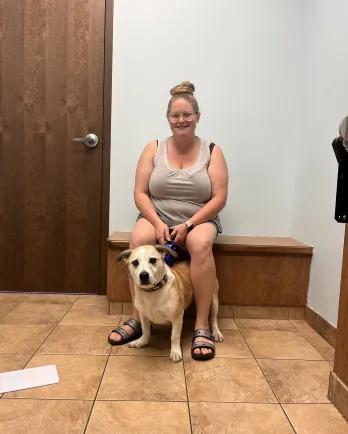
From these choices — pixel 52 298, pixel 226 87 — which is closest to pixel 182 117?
pixel 226 87

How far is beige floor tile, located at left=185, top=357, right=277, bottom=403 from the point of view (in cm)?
129

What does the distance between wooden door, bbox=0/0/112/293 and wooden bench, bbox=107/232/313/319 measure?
359mm

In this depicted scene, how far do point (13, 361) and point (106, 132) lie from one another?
1408 mm

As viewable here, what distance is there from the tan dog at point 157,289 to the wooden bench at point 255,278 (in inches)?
17.7

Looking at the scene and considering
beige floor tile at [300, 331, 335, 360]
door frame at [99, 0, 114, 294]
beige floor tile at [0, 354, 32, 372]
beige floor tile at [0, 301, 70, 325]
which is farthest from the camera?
door frame at [99, 0, 114, 294]

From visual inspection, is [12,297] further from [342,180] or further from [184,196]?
[342,180]

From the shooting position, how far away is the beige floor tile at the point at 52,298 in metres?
2.29

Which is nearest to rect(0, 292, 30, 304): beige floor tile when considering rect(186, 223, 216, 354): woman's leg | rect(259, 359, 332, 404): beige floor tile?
rect(186, 223, 216, 354): woman's leg

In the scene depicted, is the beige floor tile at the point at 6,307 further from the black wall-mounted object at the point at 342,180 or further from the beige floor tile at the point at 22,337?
the black wall-mounted object at the point at 342,180

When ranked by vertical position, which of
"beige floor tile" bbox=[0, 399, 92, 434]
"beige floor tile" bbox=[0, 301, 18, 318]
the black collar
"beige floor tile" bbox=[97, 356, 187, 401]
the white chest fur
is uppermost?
the black collar

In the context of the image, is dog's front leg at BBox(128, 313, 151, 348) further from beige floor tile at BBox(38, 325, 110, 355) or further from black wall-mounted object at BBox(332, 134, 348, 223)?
black wall-mounted object at BBox(332, 134, 348, 223)

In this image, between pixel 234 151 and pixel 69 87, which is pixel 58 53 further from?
pixel 234 151

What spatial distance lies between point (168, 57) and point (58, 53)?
0.68 meters

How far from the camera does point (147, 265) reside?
4.97 ft
